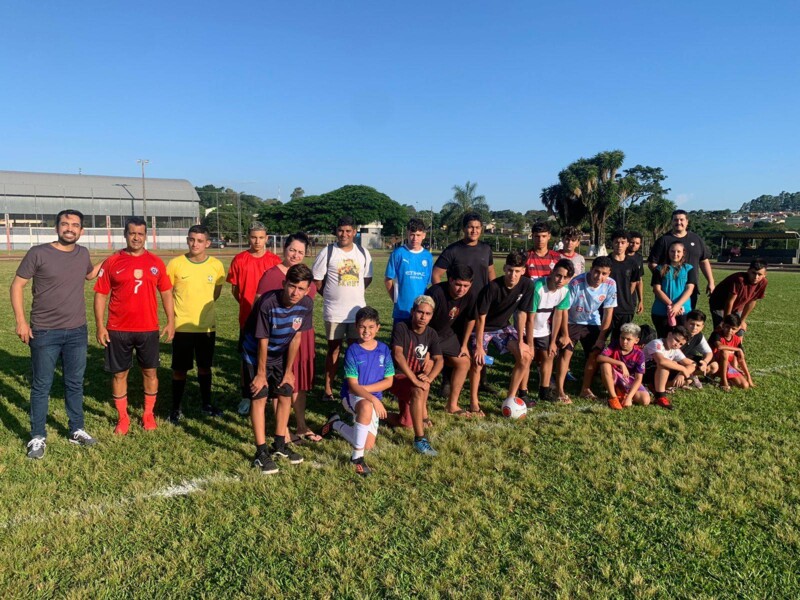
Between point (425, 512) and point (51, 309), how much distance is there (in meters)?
3.24

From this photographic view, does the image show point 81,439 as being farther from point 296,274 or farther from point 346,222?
point 346,222

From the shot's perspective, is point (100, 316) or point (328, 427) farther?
point (328, 427)

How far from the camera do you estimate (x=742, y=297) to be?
259 inches

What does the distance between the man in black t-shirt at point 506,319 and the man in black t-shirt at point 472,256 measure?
24 cm

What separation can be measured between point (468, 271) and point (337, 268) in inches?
56.2

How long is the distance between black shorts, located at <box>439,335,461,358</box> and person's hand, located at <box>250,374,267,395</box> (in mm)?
1810

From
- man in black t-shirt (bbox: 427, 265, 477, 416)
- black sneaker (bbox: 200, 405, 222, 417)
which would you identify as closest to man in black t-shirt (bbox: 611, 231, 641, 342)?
man in black t-shirt (bbox: 427, 265, 477, 416)

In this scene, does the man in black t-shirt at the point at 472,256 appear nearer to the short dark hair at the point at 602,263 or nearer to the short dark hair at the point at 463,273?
the short dark hair at the point at 463,273

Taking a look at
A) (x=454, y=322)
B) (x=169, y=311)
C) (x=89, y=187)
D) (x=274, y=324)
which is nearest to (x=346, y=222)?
(x=454, y=322)

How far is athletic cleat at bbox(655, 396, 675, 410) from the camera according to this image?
5.43 meters

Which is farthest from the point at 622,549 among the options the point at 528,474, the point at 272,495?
the point at 272,495

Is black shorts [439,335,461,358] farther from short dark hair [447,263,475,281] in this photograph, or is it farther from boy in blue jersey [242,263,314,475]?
boy in blue jersey [242,263,314,475]

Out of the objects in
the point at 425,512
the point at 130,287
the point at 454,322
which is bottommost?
the point at 425,512

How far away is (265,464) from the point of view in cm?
387
